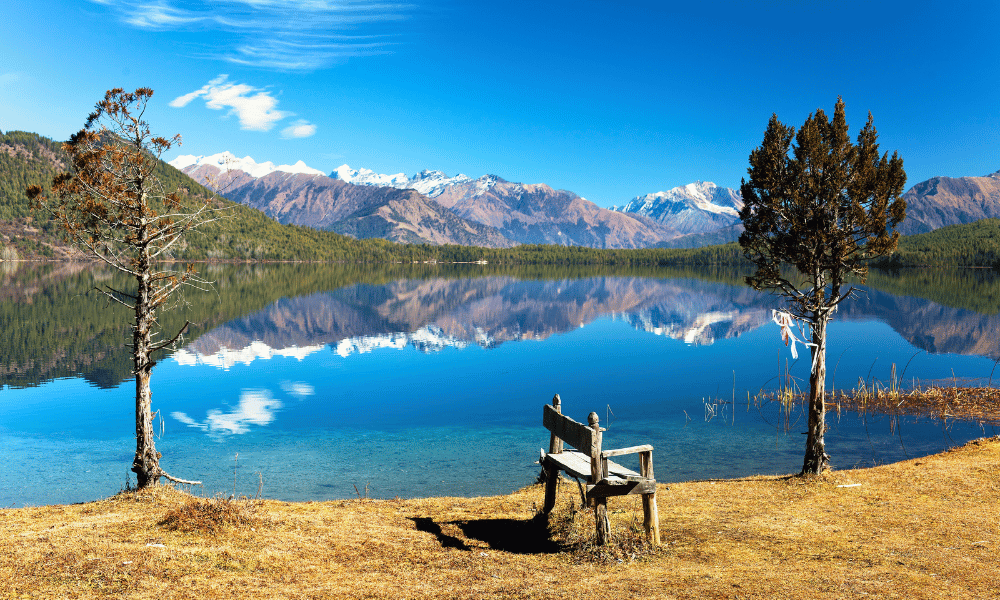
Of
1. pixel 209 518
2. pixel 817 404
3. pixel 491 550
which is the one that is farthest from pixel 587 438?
pixel 817 404

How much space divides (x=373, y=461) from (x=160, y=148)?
586 inches

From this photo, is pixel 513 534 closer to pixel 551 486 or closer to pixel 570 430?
pixel 551 486

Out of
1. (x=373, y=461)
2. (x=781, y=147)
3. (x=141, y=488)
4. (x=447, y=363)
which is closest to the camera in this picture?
(x=141, y=488)

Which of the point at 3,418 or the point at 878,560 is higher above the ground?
the point at 878,560

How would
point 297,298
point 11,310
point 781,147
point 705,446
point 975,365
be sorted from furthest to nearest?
point 297,298 → point 11,310 → point 975,365 → point 705,446 → point 781,147

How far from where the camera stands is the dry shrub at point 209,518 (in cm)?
1244

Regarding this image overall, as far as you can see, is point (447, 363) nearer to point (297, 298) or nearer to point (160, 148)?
point (160, 148)

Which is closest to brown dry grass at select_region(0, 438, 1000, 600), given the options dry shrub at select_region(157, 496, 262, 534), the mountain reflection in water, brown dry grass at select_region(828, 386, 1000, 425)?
dry shrub at select_region(157, 496, 262, 534)

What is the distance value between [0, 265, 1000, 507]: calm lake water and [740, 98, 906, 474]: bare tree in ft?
26.6

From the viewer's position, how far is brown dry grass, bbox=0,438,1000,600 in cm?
1047

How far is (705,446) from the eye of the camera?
28.6 m

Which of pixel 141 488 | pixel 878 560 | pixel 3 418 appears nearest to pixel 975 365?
pixel 878 560

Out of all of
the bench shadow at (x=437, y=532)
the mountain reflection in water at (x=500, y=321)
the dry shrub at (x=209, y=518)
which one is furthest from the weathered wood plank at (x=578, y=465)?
the mountain reflection in water at (x=500, y=321)

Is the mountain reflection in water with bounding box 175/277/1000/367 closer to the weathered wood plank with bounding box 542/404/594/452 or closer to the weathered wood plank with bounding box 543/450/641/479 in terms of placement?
the weathered wood plank with bounding box 542/404/594/452
